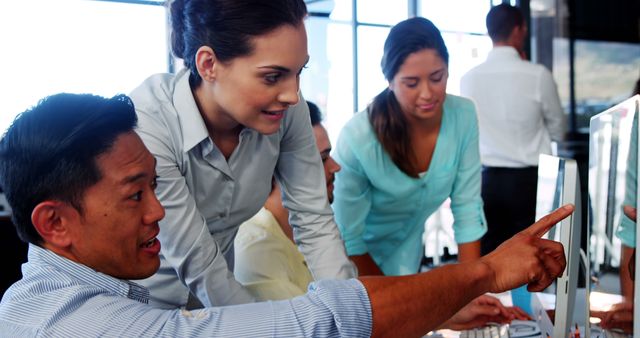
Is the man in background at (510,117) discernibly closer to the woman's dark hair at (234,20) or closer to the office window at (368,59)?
the office window at (368,59)

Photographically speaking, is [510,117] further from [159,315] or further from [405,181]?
[159,315]

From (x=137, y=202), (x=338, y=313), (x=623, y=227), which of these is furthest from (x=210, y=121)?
(x=623, y=227)

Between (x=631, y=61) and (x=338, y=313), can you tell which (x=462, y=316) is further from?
(x=631, y=61)

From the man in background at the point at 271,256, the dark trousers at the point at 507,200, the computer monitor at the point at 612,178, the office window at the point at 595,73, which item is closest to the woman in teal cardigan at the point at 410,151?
the man in background at the point at 271,256

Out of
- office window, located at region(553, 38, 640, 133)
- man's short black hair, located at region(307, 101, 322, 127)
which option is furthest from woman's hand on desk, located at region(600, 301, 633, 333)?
office window, located at region(553, 38, 640, 133)

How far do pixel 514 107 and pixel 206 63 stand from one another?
2.33 meters

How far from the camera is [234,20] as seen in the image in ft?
4.65

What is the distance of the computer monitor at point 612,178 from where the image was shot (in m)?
1.03

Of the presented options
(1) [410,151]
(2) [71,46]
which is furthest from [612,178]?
(2) [71,46]

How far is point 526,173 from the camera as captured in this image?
11.5ft

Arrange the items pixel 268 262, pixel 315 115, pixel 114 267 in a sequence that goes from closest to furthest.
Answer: pixel 114 267 → pixel 268 262 → pixel 315 115

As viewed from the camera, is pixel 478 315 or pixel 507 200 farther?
pixel 507 200

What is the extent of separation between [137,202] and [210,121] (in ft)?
1.56

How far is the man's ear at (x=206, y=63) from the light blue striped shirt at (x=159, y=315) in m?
0.57
